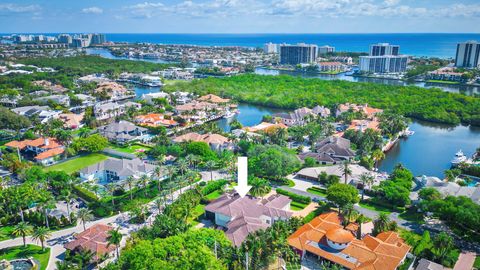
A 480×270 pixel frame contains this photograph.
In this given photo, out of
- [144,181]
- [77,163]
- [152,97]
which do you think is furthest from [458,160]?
[152,97]

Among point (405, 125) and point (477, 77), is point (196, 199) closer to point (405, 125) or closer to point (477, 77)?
point (405, 125)

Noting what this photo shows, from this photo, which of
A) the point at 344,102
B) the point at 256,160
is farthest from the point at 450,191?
the point at 344,102

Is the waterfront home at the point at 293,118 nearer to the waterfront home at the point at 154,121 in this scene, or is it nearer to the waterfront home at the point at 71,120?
the waterfront home at the point at 154,121

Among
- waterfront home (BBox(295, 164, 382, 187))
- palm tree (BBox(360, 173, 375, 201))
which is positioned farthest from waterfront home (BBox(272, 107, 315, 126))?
palm tree (BBox(360, 173, 375, 201))

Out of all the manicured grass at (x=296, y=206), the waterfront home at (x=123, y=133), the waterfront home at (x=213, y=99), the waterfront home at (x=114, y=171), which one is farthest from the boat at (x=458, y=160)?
the waterfront home at (x=213, y=99)

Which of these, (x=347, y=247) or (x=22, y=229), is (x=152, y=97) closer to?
(x=22, y=229)

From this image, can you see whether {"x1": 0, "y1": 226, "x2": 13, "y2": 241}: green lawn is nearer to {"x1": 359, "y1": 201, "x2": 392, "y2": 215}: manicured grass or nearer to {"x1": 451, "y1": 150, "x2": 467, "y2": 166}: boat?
{"x1": 359, "y1": 201, "x2": 392, "y2": 215}: manicured grass
